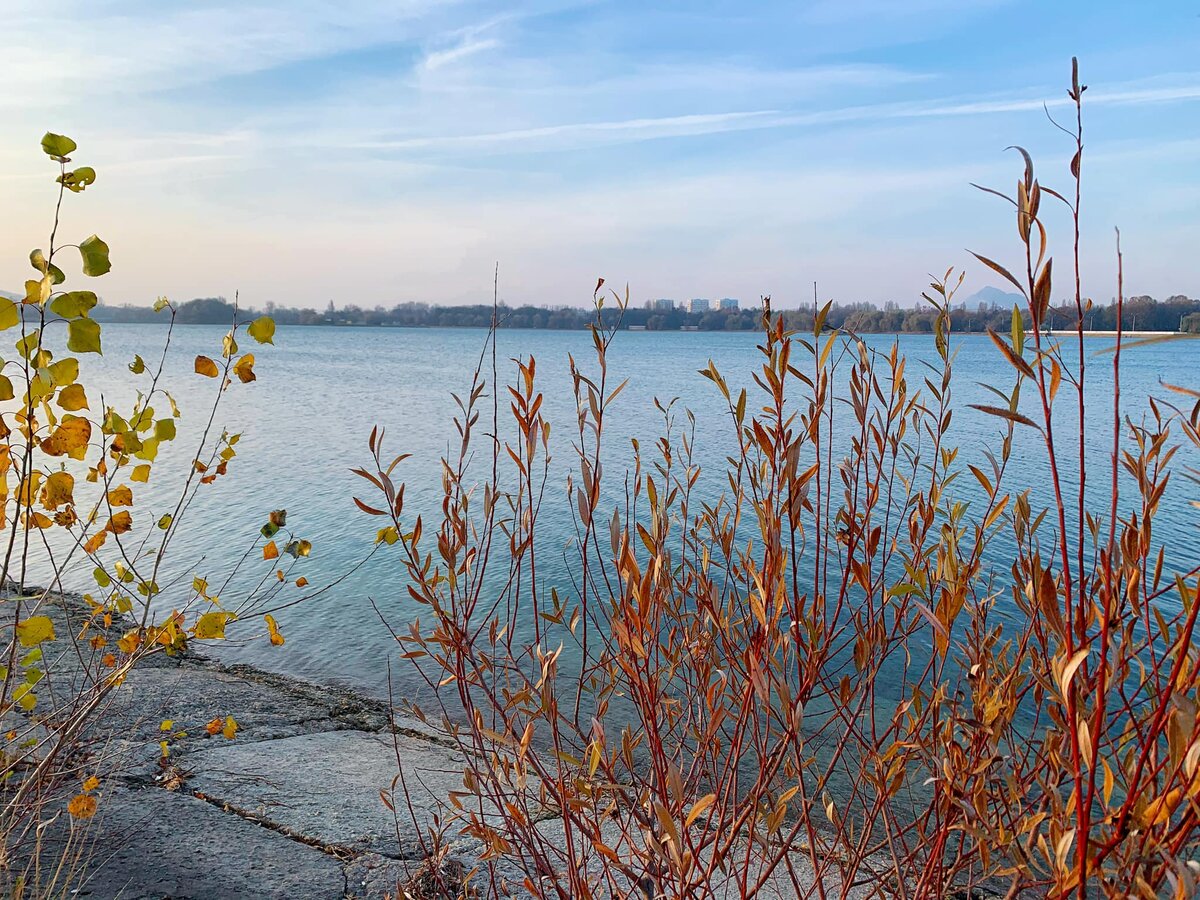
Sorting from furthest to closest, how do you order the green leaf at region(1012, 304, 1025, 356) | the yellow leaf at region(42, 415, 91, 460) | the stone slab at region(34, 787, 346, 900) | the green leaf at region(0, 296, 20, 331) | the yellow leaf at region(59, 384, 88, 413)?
the stone slab at region(34, 787, 346, 900), the yellow leaf at region(42, 415, 91, 460), the yellow leaf at region(59, 384, 88, 413), the green leaf at region(0, 296, 20, 331), the green leaf at region(1012, 304, 1025, 356)

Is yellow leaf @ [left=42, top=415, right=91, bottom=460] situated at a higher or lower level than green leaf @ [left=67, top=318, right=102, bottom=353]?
lower

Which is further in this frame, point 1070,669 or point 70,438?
point 70,438

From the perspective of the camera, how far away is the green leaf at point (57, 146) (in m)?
2.16

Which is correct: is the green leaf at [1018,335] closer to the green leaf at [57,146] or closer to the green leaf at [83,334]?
the green leaf at [83,334]

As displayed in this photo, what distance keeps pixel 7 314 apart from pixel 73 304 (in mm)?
155

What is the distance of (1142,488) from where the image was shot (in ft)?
5.64

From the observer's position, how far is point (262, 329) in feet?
9.21

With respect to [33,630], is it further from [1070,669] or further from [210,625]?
[1070,669]

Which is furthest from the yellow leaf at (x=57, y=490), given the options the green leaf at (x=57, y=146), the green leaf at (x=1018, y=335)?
the green leaf at (x=1018, y=335)

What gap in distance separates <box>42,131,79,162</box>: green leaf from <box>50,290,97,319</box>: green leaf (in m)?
0.35

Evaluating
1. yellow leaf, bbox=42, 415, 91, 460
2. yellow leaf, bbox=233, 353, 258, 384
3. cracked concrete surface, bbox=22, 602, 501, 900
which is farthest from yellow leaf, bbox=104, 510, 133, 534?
cracked concrete surface, bbox=22, 602, 501, 900

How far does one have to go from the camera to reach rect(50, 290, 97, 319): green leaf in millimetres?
2084

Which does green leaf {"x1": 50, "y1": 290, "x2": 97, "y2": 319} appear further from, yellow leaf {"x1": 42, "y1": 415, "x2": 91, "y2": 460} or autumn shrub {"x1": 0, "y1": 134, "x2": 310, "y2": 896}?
yellow leaf {"x1": 42, "y1": 415, "x2": 91, "y2": 460}

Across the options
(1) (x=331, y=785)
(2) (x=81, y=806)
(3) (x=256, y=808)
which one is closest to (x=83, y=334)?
(2) (x=81, y=806)
